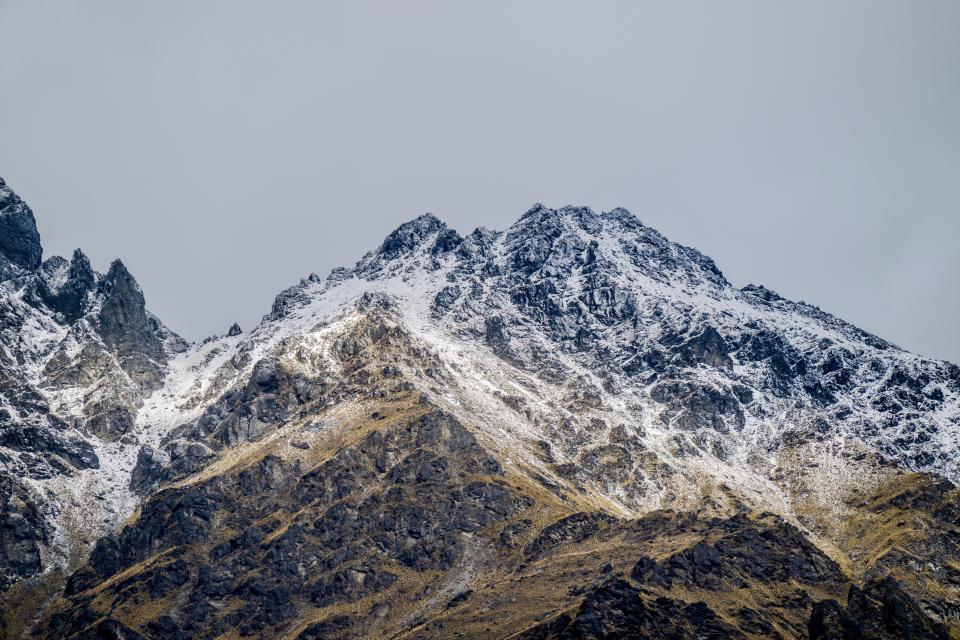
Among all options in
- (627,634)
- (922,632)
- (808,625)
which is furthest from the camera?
(808,625)

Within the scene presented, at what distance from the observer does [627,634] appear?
181250 millimetres

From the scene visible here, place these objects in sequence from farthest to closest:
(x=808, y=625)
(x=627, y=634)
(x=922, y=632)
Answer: (x=808, y=625) < (x=627, y=634) < (x=922, y=632)

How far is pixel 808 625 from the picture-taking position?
19475 cm

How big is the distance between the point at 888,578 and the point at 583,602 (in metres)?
59.2

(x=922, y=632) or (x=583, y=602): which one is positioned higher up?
(x=583, y=602)

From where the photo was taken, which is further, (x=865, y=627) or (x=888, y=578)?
(x=888, y=578)

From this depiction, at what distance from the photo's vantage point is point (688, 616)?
19562 cm

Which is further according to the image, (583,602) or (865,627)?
(583,602)

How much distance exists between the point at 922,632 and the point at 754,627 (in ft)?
121

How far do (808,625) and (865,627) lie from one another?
24.4 metres

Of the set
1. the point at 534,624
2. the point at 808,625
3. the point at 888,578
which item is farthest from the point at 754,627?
the point at 534,624

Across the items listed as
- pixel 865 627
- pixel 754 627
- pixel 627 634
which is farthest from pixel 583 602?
pixel 865 627

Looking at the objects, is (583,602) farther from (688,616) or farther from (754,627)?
(754,627)

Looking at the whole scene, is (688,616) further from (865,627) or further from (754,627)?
(865,627)
